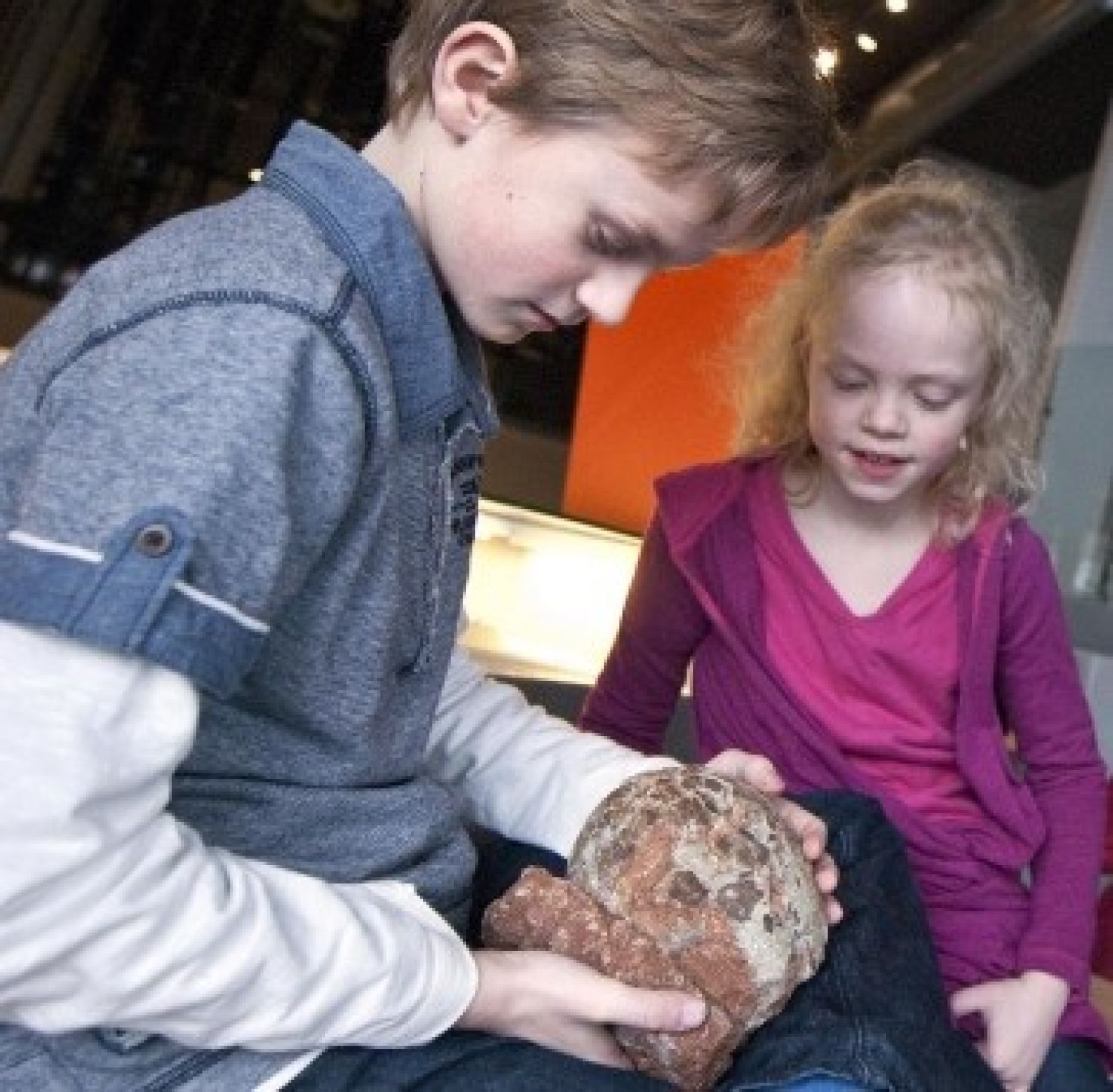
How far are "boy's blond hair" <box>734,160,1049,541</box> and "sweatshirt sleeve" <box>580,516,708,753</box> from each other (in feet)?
0.49

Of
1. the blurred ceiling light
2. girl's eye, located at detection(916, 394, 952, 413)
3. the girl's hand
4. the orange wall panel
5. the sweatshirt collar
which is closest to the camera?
the sweatshirt collar

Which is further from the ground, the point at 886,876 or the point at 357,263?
the point at 357,263

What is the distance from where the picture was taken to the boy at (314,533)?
0.52 metres

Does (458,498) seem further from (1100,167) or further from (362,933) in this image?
(1100,167)

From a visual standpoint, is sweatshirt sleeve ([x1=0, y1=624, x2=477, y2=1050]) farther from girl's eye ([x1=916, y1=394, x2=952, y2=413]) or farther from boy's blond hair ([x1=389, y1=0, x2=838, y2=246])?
girl's eye ([x1=916, y1=394, x2=952, y2=413])

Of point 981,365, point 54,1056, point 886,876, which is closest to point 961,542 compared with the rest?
point 981,365

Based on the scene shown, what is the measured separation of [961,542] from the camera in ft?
4.06

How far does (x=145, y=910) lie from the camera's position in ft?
1.80

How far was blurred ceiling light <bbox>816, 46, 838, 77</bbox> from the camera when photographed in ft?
2.61

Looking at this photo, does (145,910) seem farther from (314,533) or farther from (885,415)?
(885,415)

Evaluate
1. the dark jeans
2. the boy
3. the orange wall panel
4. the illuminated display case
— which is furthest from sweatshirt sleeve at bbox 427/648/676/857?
the orange wall panel

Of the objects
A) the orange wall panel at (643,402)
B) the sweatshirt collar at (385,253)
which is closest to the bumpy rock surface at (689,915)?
the sweatshirt collar at (385,253)

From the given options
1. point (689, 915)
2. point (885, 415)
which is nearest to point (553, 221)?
point (689, 915)

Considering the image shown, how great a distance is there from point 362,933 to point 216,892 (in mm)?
72
